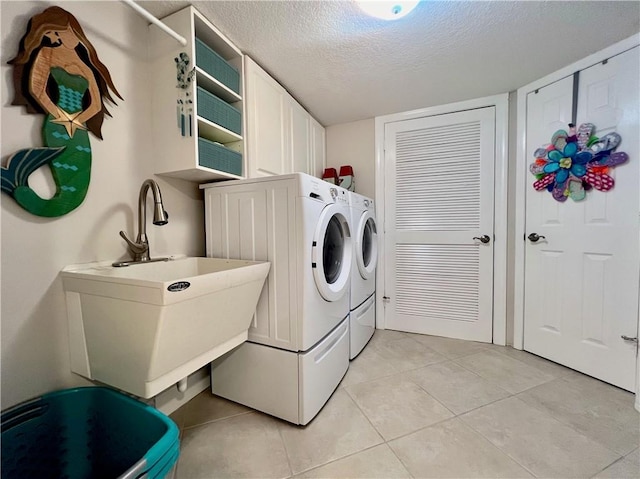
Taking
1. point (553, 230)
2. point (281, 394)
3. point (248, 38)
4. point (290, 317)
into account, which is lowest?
point (281, 394)

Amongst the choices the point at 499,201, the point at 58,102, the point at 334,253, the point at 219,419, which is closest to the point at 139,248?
the point at 58,102

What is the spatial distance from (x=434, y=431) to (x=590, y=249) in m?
1.60

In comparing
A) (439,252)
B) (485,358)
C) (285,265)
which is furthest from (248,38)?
(485,358)

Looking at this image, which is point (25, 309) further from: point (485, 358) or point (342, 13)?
point (485, 358)

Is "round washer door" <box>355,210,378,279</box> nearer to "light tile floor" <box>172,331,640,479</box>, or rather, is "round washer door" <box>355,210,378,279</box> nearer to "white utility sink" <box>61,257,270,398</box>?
"light tile floor" <box>172,331,640,479</box>

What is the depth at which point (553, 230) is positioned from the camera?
1.91 meters

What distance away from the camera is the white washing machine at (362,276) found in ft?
6.48

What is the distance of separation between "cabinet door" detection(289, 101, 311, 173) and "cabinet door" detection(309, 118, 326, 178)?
0.25ft

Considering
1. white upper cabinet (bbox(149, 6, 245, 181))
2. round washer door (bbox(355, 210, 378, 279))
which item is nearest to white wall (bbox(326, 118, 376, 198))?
round washer door (bbox(355, 210, 378, 279))

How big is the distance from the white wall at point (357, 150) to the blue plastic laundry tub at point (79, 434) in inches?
93.1

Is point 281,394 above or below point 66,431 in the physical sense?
below

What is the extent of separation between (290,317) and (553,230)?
→ 2051 millimetres

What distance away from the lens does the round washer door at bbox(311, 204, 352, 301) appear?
138cm

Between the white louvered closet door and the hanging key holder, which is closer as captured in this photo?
the hanging key holder
